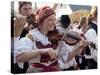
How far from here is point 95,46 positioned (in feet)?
7.29

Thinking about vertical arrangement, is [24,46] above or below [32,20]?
below

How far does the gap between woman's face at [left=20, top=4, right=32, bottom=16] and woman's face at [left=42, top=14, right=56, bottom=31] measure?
179mm

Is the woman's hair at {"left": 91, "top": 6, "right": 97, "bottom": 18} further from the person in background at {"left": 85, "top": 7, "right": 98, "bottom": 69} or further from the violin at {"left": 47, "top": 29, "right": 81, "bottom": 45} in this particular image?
the violin at {"left": 47, "top": 29, "right": 81, "bottom": 45}

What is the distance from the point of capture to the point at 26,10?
6.37 feet

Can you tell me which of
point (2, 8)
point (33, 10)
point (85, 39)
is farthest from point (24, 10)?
point (85, 39)

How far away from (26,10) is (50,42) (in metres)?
0.39

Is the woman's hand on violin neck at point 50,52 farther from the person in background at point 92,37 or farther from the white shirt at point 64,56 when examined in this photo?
the person in background at point 92,37

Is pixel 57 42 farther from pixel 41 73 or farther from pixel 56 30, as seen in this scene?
pixel 41 73

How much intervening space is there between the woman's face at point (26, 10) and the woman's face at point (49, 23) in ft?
0.59

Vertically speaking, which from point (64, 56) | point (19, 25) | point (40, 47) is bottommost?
point (64, 56)

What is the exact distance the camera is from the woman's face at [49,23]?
2.02 metres

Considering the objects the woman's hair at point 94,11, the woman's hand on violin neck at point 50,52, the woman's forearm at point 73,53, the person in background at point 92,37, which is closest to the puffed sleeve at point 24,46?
the woman's hand on violin neck at point 50,52

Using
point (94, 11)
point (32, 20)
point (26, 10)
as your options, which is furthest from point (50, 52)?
point (94, 11)

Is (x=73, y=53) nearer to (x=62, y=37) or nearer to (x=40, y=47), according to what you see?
(x=62, y=37)
